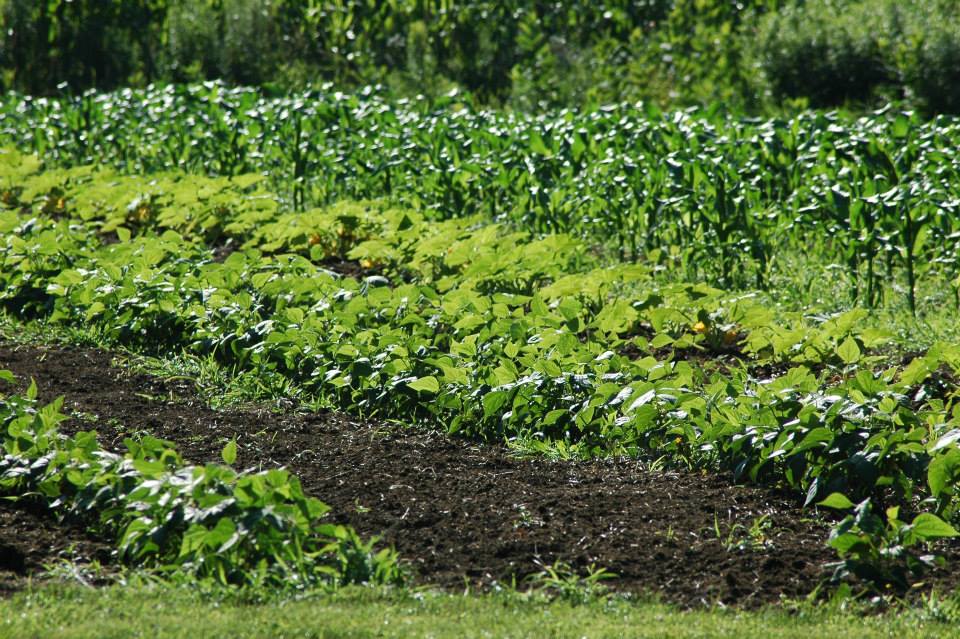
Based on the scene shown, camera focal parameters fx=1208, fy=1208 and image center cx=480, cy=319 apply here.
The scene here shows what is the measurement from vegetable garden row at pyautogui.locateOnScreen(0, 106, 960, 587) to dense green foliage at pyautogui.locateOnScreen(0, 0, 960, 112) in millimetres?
3972

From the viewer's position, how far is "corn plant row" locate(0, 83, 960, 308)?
6.89 meters

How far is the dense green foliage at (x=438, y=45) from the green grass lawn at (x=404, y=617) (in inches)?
404

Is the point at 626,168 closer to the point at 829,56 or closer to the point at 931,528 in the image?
the point at 931,528

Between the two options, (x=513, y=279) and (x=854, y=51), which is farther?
(x=854, y=51)

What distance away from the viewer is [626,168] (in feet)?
24.9

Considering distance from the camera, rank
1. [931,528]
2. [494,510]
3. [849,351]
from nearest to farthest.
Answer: [931,528] → [494,510] → [849,351]

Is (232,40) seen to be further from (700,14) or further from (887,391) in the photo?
(887,391)

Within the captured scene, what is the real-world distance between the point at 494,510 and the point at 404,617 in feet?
2.81

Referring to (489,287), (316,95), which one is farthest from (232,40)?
(489,287)

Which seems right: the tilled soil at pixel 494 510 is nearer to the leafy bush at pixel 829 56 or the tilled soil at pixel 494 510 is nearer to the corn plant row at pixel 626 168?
the corn plant row at pixel 626 168

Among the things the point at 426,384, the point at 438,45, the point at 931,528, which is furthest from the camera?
the point at 438,45

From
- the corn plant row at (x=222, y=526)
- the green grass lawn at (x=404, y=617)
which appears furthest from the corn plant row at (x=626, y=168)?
the corn plant row at (x=222, y=526)

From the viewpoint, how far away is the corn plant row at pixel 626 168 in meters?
6.89

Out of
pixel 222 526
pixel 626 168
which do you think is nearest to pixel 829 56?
pixel 626 168
